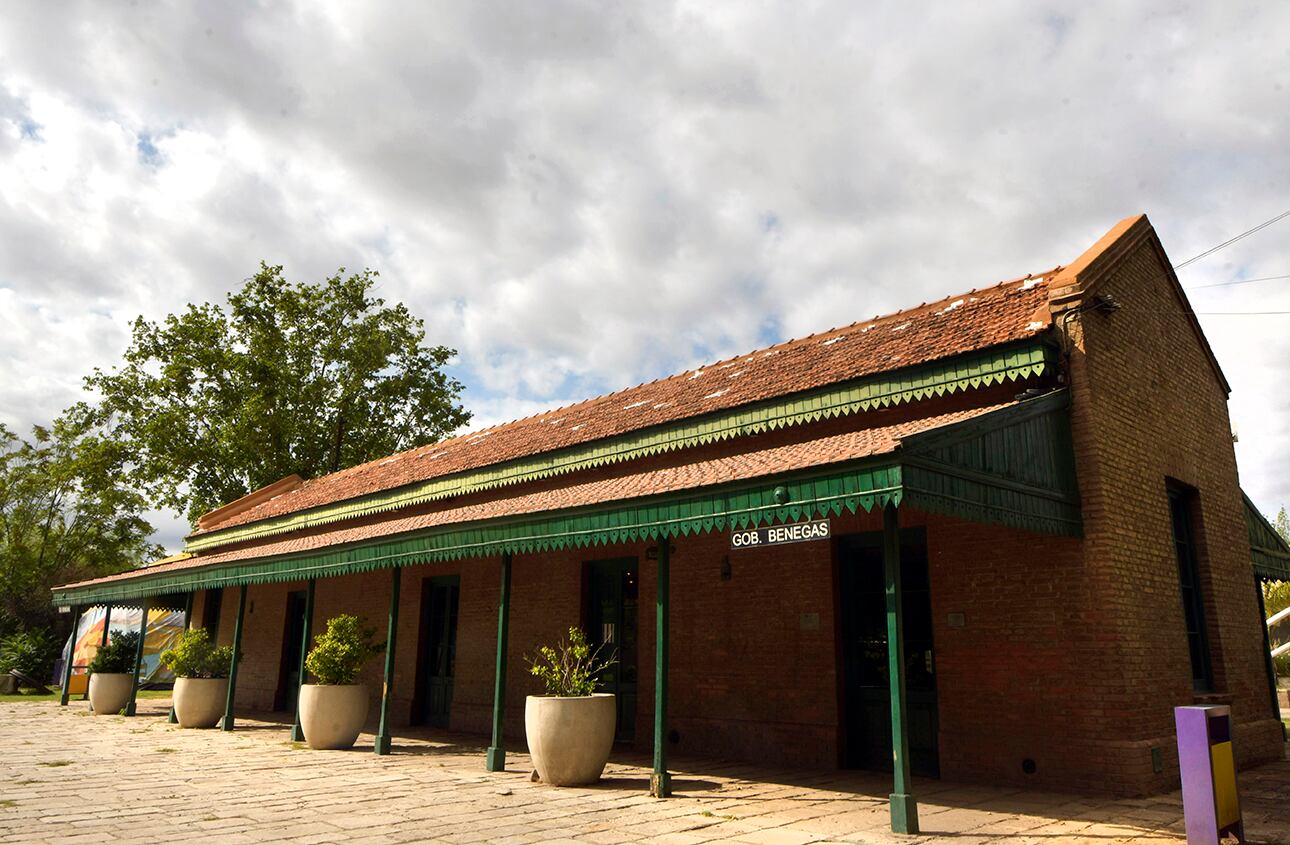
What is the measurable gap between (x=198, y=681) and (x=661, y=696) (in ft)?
33.4

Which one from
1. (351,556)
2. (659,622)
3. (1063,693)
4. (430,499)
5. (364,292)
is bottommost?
(1063,693)

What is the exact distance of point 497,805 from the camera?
704 centimetres

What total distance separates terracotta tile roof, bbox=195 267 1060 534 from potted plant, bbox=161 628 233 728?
171 inches

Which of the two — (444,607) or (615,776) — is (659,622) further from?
(444,607)

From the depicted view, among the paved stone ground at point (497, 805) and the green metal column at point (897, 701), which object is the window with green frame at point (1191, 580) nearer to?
the paved stone ground at point (497, 805)

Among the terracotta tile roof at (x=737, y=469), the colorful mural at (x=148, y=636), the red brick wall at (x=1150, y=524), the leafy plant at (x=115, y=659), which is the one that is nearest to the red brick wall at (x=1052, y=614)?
the red brick wall at (x=1150, y=524)

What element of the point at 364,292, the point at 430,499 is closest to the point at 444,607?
the point at 430,499

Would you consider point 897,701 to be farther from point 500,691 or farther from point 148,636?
point 148,636

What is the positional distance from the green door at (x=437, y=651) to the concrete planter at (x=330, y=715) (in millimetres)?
2950

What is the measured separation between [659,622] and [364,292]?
29.8 m

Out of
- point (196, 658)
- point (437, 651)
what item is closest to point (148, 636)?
point (196, 658)

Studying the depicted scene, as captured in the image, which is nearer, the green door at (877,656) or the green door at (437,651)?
the green door at (877,656)

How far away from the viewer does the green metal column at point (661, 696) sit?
7477 millimetres

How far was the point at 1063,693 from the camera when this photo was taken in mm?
7434
